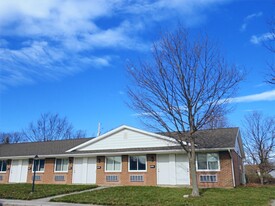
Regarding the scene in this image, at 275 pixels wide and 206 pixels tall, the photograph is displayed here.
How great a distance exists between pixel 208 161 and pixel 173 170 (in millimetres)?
2613

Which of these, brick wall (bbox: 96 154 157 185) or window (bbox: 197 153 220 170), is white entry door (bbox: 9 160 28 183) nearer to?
brick wall (bbox: 96 154 157 185)

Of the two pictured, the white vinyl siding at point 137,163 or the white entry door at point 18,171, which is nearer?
the white vinyl siding at point 137,163

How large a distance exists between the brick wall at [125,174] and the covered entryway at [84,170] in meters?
0.55

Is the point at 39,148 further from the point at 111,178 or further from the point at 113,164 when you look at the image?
the point at 111,178

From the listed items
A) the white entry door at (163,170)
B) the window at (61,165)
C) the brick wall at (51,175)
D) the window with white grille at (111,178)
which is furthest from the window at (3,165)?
the white entry door at (163,170)

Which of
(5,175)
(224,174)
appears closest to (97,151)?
(224,174)

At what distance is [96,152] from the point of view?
21.6 m

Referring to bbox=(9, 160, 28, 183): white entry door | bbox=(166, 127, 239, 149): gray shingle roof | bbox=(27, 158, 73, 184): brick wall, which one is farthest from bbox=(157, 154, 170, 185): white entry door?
bbox=(9, 160, 28, 183): white entry door

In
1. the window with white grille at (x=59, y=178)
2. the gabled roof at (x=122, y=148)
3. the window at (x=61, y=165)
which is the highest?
the gabled roof at (x=122, y=148)

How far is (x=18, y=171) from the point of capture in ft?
82.3

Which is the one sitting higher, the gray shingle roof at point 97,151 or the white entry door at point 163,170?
the gray shingle roof at point 97,151

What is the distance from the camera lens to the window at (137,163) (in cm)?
2036

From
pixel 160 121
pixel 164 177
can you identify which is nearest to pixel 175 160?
pixel 164 177

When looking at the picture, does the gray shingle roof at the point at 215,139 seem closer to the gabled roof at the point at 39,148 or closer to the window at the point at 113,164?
the window at the point at 113,164
